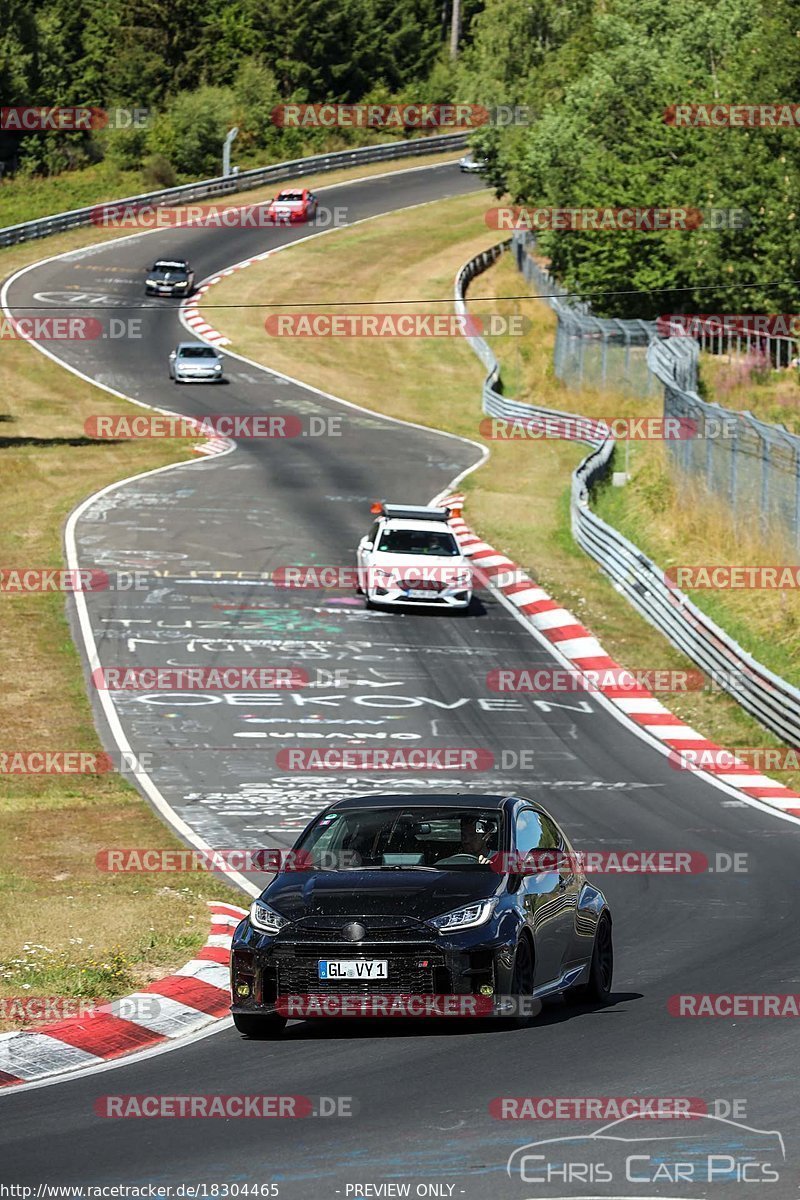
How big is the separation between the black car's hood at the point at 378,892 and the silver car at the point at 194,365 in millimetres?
48732

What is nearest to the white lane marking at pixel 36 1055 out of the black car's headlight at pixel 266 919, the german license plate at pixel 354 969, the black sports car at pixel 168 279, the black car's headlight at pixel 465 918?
the black car's headlight at pixel 266 919

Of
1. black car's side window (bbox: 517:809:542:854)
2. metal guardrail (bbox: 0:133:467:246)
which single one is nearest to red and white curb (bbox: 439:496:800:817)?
black car's side window (bbox: 517:809:542:854)

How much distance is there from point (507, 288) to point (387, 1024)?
220 feet

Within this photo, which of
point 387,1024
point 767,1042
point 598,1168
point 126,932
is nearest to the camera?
point 598,1168

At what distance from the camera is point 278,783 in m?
23.6

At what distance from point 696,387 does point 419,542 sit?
17.2 metres

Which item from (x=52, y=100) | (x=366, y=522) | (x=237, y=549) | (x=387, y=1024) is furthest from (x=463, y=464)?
(x=52, y=100)

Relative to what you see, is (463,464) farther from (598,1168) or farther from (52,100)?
(52,100)

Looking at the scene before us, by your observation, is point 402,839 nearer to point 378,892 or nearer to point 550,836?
point 378,892

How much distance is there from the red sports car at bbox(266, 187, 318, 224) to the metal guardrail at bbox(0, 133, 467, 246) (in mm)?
4575

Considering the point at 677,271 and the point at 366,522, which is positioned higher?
the point at 677,271

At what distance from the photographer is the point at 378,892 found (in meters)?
11.1

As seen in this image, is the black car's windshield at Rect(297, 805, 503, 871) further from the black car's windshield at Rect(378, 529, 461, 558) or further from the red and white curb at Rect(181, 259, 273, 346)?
the red and white curb at Rect(181, 259, 273, 346)

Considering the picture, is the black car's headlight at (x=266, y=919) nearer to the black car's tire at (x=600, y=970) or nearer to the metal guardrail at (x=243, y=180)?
the black car's tire at (x=600, y=970)
